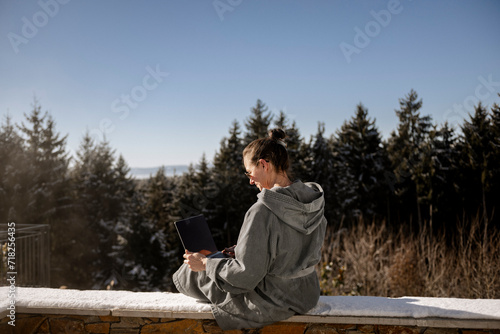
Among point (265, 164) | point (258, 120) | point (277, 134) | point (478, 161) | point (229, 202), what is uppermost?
point (258, 120)

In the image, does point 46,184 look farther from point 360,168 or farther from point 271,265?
point 271,265

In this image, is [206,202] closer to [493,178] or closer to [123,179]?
[123,179]

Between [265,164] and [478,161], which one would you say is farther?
[478,161]

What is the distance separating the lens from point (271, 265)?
5.79 feet

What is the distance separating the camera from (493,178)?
1906 centimetres

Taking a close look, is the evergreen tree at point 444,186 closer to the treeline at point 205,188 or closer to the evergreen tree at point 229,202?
the treeline at point 205,188

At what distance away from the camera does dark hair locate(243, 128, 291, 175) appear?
178cm

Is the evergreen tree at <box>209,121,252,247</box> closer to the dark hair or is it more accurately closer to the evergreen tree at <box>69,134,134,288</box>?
the evergreen tree at <box>69,134,134,288</box>

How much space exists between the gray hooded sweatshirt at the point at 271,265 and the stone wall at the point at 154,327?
0.46 ft

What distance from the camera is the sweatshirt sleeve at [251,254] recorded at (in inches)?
64.5

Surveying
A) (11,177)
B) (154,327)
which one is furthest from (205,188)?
(154,327)

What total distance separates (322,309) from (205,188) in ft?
61.3

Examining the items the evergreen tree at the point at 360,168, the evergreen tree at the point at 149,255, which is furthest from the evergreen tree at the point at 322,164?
the evergreen tree at the point at 149,255

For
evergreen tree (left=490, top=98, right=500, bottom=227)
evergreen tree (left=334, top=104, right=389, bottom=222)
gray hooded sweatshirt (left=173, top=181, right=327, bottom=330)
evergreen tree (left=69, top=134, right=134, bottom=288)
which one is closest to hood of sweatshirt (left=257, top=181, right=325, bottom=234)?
gray hooded sweatshirt (left=173, top=181, right=327, bottom=330)
